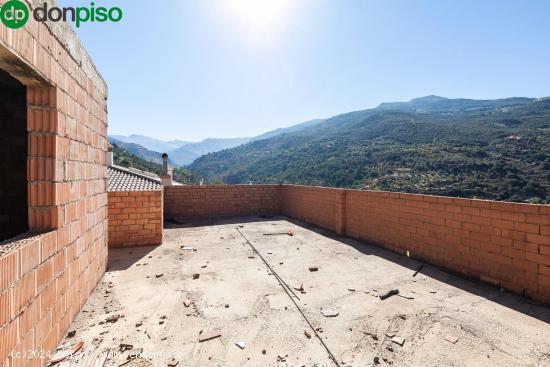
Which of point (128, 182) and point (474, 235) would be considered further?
point (128, 182)

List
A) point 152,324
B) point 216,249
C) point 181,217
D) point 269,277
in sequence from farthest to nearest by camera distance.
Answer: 1. point 181,217
2. point 216,249
3. point 269,277
4. point 152,324

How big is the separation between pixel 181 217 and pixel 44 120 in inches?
357

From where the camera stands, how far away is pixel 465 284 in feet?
14.7

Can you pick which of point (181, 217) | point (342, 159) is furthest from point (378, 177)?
point (181, 217)

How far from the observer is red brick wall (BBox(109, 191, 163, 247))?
662 centimetres

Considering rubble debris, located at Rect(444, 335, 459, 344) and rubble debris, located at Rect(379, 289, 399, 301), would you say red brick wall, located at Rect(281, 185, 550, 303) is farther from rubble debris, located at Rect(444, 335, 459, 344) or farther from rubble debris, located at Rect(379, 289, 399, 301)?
rubble debris, located at Rect(444, 335, 459, 344)

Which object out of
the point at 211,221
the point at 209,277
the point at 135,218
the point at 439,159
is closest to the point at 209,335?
the point at 209,277

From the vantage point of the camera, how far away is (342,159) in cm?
6350

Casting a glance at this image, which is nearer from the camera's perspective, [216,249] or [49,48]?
[49,48]

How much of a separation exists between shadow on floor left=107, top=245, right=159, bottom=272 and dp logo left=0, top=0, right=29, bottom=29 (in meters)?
4.32

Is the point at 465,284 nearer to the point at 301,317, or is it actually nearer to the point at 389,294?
the point at 389,294

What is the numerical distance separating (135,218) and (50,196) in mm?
4409

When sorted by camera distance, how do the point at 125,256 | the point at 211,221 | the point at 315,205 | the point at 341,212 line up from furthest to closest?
the point at 211,221 < the point at 315,205 < the point at 341,212 < the point at 125,256

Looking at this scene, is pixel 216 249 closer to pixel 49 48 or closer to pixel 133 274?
pixel 133 274
